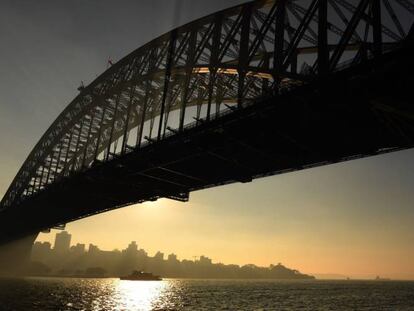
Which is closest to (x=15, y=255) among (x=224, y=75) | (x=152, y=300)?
(x=152, y=300)

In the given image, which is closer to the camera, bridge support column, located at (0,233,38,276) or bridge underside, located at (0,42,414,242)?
bridge underside, located at (0,42,414,242)

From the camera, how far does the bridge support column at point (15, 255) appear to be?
115 meters

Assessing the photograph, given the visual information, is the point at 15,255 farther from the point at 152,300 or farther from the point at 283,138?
the point at 283,138

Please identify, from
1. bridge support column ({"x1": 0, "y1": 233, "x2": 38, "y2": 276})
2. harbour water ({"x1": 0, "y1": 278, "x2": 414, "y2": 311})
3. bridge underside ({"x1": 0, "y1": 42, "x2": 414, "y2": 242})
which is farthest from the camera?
Result: bridge support column ({"x1": 0, "y1": 233, "x2": 38, "y2": 276})

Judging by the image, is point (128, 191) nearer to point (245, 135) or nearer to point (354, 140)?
point (245, 135)

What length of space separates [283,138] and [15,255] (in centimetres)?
10670

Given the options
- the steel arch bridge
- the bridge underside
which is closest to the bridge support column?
the steel arch bridge

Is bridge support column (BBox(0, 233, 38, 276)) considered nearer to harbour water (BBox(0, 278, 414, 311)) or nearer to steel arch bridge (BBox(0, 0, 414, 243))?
harbour water (BBox(0, 278, 414, 311))

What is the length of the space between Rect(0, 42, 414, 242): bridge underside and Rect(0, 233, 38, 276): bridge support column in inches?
2630

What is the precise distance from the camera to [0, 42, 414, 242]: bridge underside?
80.0ft

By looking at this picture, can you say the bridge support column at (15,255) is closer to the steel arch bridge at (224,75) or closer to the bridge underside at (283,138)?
the steel arch bridge at (224,75)

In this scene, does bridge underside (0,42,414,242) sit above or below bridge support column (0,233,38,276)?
above

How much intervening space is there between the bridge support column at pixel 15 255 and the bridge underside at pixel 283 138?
66793mm

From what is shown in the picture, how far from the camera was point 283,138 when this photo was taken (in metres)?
34.6
